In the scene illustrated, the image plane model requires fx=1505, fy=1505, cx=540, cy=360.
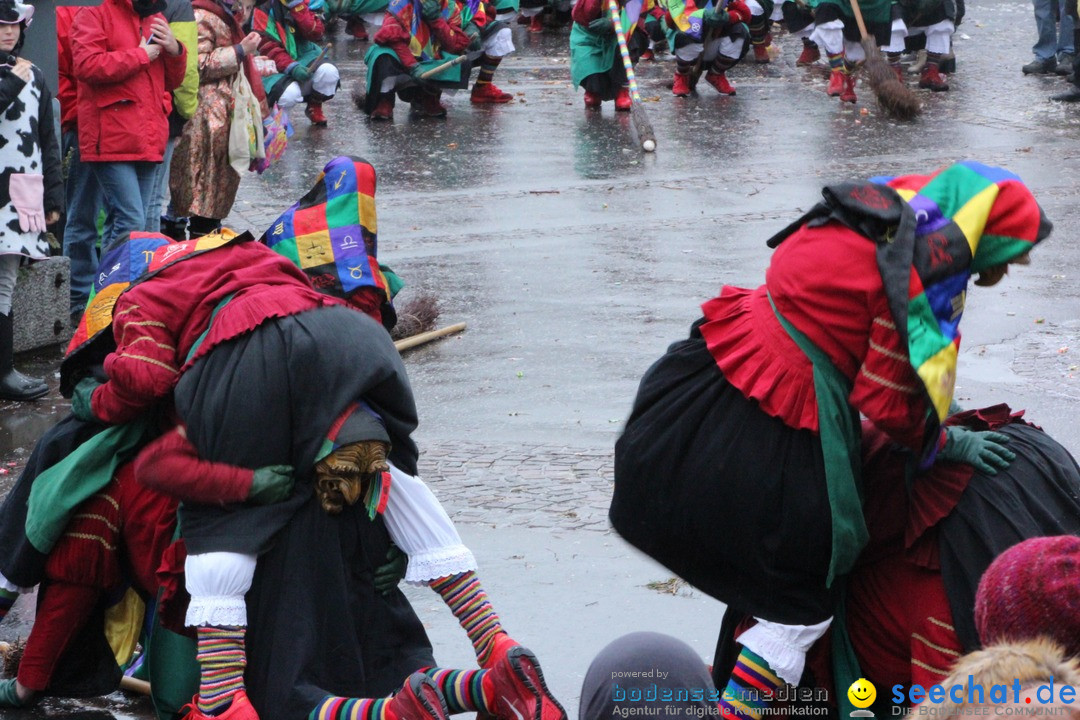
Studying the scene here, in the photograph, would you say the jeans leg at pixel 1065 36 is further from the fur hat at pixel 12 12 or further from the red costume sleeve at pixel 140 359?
the red costume sleeve at pixel 140 359

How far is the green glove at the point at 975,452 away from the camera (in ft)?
10.9

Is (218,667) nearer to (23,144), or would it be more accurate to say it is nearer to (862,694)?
(862,694)

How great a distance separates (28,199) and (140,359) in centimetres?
338

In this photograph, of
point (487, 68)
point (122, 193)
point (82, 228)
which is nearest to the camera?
point (122, 193)

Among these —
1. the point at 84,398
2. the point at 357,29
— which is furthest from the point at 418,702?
the point at 357,29

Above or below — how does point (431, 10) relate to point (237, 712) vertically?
above

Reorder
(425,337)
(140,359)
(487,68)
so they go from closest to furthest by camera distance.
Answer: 1. (140,359)
2. (425,337)
3. (487,68)

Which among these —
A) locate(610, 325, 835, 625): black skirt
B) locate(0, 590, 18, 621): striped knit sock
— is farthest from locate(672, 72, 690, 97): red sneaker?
locate(610, 325, 835, 625): black skirt

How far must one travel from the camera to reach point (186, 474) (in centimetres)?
357

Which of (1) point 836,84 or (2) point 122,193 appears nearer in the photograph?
(2) point 122,193

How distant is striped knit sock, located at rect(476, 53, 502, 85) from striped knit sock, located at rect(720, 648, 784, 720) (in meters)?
12.1

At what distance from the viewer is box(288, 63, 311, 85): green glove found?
13021mm

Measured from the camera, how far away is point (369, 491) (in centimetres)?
373

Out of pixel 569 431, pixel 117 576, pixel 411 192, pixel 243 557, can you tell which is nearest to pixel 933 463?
pixel 243 557
